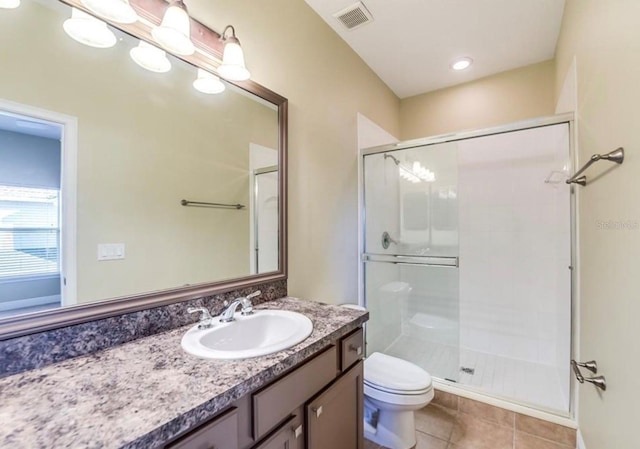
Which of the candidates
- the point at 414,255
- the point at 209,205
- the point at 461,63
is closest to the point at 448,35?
the point at 461,63

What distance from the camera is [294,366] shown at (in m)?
0.88

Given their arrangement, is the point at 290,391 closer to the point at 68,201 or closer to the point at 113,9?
the point at 68,201

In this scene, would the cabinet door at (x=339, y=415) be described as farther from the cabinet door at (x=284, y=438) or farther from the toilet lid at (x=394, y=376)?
the toilet lid at (x=394, y=376)

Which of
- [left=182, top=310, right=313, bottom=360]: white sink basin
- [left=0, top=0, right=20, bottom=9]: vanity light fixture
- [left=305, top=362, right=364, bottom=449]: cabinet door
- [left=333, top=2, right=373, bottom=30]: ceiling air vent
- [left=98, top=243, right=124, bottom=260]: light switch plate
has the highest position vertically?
[left=333, top=2, right=373, bottom=30]: ceiling air vent

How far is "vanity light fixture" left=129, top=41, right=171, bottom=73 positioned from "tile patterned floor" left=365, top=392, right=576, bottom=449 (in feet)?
7.01

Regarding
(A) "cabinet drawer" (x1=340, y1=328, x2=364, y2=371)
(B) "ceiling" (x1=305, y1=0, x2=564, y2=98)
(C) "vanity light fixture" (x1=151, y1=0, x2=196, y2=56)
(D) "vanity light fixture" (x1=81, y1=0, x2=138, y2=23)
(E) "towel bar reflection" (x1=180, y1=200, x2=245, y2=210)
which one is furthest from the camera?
(B) "ceiling" (x1=305, y1=0, x2=564, y2=98)

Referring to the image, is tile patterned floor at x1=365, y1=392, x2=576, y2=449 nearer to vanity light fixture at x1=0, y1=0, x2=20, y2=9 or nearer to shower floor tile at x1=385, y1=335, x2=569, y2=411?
shower floor tile at x1=385, y1=335, x2=569, y2=411

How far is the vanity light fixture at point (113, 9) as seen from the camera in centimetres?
89

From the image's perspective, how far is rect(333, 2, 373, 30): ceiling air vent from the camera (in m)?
1.84

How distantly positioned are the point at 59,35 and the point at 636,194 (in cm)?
180

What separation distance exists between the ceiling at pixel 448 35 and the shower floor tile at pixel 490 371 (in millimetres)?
2436

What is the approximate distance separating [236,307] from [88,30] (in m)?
1.09

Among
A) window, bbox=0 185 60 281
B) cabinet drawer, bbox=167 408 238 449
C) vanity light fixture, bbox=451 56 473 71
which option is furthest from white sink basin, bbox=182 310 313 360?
vanity light fixture, bbox=451 56 473 71

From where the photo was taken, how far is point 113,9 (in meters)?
0.91
